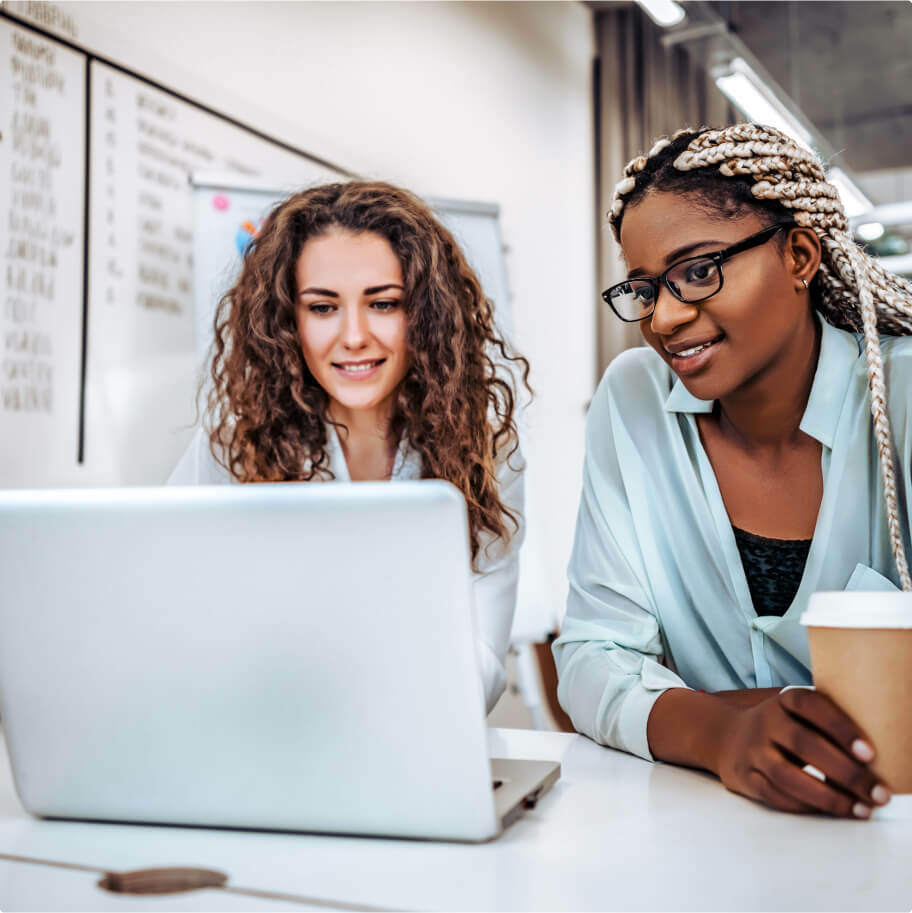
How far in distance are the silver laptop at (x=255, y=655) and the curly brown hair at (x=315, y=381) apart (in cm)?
87

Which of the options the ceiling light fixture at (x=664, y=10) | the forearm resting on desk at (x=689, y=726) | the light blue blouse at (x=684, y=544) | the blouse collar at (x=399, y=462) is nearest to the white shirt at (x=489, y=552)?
the blouse collar at (x=399, y=462)

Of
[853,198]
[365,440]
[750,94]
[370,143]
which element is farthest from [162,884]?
[853,198]

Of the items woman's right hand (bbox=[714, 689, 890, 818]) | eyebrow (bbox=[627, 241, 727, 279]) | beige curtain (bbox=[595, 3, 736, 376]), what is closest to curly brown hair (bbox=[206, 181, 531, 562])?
eyebrow (bbox=[627, 241, 727, 279])

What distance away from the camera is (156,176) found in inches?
96.7

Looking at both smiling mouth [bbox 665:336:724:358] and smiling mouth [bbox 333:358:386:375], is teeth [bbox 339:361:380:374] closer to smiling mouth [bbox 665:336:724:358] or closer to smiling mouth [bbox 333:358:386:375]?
smiling mouth [bbox 333:358:386:375]

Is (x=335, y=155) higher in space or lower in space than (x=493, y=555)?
higher

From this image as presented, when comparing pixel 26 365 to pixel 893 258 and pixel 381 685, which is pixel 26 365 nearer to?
pixel 381 685

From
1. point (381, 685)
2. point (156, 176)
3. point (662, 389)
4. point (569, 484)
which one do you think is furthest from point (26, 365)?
point (569, 484)

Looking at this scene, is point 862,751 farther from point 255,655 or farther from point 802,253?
point 802,253

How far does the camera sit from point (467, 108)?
12.4 ft

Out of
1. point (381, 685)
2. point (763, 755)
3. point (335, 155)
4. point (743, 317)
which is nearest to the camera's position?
point (381, 685)

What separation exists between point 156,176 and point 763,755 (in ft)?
7.19

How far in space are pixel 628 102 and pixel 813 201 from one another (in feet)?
11.7

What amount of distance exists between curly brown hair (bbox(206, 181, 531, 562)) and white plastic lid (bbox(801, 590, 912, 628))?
34.5 inches
